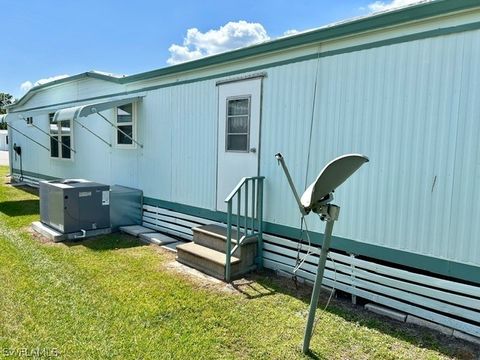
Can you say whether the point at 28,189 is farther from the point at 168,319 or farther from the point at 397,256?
the point at 397,256

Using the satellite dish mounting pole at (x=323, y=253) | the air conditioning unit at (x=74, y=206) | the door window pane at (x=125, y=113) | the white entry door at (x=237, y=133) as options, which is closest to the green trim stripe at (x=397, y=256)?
the white entry door at (x=237, y=133)

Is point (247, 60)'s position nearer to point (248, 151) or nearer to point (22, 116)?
point (248, 151)

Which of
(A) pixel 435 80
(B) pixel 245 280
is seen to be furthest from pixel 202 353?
(A) pixel 435 80

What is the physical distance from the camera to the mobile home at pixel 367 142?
9.75ft

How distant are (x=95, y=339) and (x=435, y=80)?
359 cm

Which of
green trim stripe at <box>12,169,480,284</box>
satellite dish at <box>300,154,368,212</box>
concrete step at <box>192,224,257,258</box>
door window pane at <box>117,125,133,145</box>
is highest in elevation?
door window pane at <box>117,125,133,145</box>

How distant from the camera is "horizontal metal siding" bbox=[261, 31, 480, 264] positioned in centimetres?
300

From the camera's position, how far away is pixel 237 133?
4.85 metres

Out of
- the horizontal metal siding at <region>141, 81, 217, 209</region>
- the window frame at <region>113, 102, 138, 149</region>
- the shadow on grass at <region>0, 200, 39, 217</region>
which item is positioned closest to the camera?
the horizontal metal siding at <region>141, 81, 217, 209</region>

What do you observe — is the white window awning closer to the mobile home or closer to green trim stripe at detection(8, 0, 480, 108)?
the mobile home

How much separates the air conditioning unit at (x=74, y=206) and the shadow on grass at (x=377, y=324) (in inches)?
126

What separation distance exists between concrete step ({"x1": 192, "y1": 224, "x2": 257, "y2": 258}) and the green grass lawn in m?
0.45

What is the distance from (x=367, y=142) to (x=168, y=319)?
2.55m

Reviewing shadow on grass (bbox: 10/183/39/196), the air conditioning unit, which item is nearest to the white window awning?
the air conditioning unit
